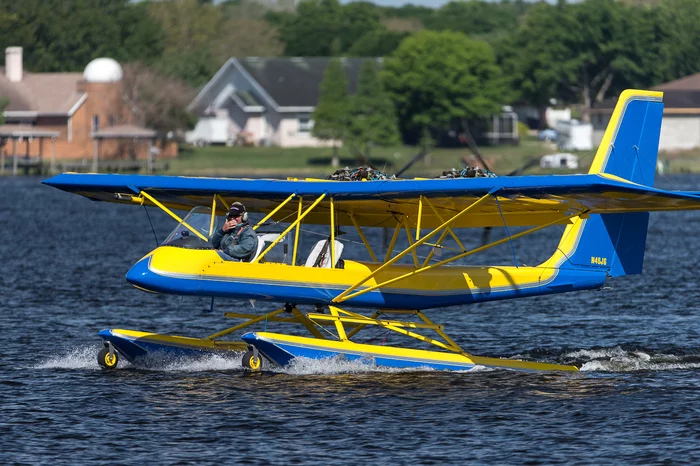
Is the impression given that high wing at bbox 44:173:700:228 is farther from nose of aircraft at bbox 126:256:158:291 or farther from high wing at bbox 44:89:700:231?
nose of aircraft at bbox 126:256:158:291

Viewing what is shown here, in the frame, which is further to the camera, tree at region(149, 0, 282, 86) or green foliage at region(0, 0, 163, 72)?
tree at region(149, 0, 282, 86)

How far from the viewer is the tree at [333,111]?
100 meters

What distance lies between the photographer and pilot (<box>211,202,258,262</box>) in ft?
61.9

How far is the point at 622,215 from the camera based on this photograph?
2003 centimetres

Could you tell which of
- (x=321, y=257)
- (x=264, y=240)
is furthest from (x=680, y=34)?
(x=264, y=240)

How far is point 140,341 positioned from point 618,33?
345 feet

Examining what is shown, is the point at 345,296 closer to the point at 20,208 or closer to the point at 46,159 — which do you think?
the point at 20,208

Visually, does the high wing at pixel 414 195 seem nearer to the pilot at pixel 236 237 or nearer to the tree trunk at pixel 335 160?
the pilot at pixel 236 237

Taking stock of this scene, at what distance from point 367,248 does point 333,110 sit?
267ft

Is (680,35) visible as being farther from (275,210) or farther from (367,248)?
(275,210)

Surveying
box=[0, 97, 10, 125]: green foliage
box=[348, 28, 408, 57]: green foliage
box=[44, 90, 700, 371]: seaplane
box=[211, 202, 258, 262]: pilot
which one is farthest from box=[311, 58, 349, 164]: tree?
box=[211, 202, 258, 262]: pilot

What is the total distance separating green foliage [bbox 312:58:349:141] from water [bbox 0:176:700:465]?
7240 centimetres

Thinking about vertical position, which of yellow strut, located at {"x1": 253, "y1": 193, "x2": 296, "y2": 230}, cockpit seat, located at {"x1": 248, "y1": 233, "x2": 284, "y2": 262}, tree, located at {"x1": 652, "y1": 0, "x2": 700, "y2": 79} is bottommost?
cockpit seat, located at {"x1": 248, "y1": 233, "x2": 284, "y2": 262}

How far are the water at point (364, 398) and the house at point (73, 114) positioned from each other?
77762mm
